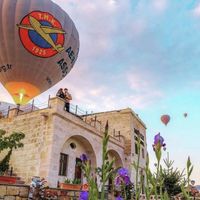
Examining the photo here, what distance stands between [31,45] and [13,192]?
9871 mm

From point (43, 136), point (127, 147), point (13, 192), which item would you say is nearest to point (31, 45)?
point (43, 136)

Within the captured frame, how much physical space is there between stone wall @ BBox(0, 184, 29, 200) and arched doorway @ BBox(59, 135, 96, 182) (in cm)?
806

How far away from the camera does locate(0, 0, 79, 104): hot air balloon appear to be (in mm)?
15586

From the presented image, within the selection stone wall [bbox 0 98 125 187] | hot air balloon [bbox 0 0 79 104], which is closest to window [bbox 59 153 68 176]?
stone wall [bbox 0 98 125 187]

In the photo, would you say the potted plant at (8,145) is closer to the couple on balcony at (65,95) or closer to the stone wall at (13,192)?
the stone wall at (13,192)

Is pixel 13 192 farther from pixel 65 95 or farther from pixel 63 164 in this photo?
pixel 65 95

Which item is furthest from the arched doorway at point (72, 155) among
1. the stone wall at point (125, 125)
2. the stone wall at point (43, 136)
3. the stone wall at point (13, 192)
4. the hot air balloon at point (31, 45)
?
the stone wall at point (13, 192)

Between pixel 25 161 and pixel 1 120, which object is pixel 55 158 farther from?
pixel 1 120

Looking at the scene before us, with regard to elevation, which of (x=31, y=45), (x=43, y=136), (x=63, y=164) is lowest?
(x=63, y=164)

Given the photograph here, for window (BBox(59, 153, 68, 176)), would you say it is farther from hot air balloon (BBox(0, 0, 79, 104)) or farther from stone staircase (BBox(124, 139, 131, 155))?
stone staircase (BBox(124, 139, 131, 155))

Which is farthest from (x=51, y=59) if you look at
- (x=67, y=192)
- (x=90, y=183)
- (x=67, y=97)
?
(x=90, y=183)

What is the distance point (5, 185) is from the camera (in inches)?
307

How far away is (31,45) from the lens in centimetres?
1589

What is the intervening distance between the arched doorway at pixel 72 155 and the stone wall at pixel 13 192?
806 centimetres
